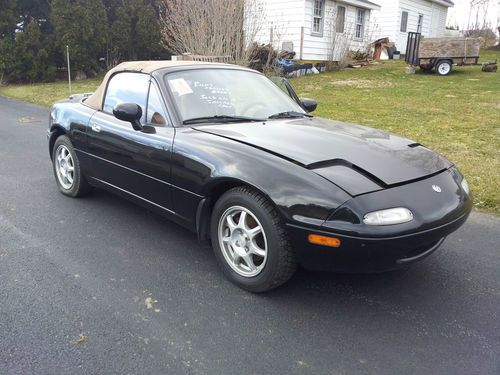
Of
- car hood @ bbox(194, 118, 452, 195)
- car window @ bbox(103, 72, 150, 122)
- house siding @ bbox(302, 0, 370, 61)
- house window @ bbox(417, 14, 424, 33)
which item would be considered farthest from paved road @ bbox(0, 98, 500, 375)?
house window @ bbox(417, 14, 424, 33)

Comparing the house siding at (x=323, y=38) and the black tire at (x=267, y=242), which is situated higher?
the house siding at (x=323, y=38)

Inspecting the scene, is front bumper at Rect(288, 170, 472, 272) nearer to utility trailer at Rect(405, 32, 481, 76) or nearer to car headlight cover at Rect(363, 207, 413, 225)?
car headlight cover at Rect(363, 207, 413, 225)

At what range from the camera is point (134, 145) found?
12.0ft

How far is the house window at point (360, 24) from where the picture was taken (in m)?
21.8

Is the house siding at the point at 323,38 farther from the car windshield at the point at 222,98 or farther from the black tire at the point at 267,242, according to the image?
the black tire at the point at 267,242

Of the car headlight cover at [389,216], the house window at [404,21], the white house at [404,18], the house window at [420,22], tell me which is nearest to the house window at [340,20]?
the white house at [404,18]

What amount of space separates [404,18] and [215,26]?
14.9 m

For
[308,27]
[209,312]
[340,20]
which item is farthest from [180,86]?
[340,20]

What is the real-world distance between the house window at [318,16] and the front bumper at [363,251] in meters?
17.7

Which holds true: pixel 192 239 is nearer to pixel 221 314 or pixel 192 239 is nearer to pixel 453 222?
pixel 221 314

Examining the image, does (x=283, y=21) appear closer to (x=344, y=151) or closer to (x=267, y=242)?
(x=344, y=151)

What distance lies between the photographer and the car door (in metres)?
3.46

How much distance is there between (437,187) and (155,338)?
6.40 ft

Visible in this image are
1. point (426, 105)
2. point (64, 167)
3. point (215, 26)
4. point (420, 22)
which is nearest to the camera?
point (64, 167)
